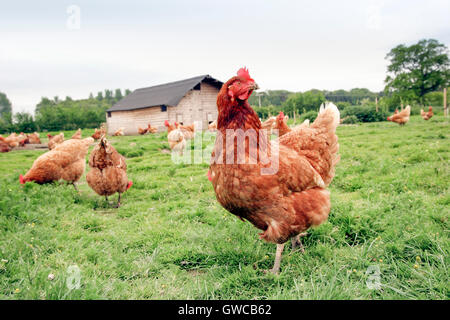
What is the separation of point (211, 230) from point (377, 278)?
190cm

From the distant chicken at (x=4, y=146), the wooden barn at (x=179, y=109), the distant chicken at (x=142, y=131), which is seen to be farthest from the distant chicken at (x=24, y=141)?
the wooden barn at (x=179, y=109)

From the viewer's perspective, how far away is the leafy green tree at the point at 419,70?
38.8 m

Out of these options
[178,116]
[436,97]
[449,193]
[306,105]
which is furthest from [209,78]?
[436,97]

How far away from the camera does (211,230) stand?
334cm

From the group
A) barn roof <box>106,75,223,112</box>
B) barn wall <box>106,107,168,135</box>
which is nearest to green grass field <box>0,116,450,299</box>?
barn wall <box>106,107,168,135</box>

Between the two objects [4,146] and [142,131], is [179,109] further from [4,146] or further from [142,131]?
[4,146]

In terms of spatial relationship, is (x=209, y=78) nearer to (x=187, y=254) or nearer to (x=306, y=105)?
(x=306, y=105)

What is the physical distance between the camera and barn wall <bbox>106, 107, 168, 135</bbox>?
77.4 feet

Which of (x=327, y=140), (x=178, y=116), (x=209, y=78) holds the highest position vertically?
(x=209, y=78)

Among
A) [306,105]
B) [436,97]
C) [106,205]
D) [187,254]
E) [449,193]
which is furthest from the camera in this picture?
[436,97]

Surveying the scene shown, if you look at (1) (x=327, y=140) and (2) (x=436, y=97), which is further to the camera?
(2) (x=436, y=97)

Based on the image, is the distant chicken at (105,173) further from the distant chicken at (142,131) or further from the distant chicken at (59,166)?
the distant chicken at (142,131)

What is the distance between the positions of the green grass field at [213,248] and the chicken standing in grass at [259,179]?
43cm

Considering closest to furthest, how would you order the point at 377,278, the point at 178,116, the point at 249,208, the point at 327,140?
the point at 377,278, the point at 249,208, the point at 327,140, the point at 178,116
